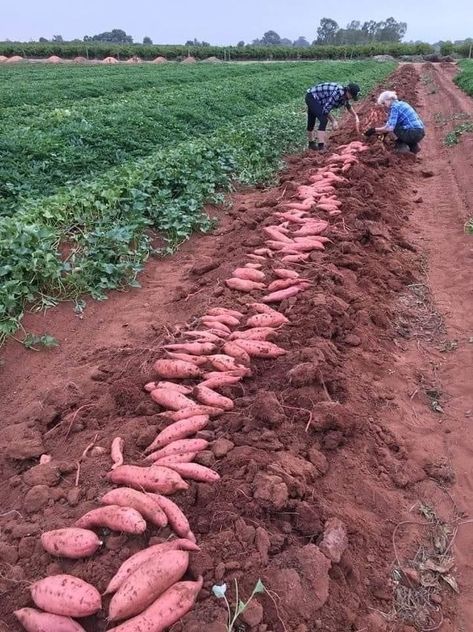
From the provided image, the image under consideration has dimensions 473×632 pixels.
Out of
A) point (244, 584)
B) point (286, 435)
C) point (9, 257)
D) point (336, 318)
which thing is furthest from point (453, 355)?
point (9, 257)

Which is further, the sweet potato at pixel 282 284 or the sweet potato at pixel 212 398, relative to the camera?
the sweet potato at pixel 282 284

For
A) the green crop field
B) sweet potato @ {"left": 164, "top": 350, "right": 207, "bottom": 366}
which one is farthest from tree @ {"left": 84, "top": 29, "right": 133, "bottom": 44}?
sweet potato @ {"left": 164, "top": 350, "right": 207, "bottom": 366}

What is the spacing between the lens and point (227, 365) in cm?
370

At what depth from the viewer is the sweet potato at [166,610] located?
2.04 m

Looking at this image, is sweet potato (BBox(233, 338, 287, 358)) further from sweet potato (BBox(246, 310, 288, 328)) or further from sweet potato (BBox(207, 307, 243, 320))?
sweet potato (BBox(207, 307, 243, 320))

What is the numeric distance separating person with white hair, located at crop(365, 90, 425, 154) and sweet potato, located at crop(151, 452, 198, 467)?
911 centimetres

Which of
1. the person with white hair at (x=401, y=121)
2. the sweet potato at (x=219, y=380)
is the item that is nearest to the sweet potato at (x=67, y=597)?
the sweet potato at (x=219, y=380)

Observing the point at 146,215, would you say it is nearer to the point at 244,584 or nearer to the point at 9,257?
the point at 9,257

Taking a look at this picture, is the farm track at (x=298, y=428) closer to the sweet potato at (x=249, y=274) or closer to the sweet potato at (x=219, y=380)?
the sweet potato at (x=219, y=380)

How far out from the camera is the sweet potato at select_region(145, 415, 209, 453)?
10.0 feet

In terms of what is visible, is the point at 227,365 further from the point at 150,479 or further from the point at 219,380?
the point at 150,479

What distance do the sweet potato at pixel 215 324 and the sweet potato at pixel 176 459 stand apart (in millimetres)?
1421

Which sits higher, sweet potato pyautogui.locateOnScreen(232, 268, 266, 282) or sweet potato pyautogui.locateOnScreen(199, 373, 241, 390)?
sweet potato pyautogui.locateOnScreen(232, 268, 266, 282)

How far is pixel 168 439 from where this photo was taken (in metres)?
3.07
